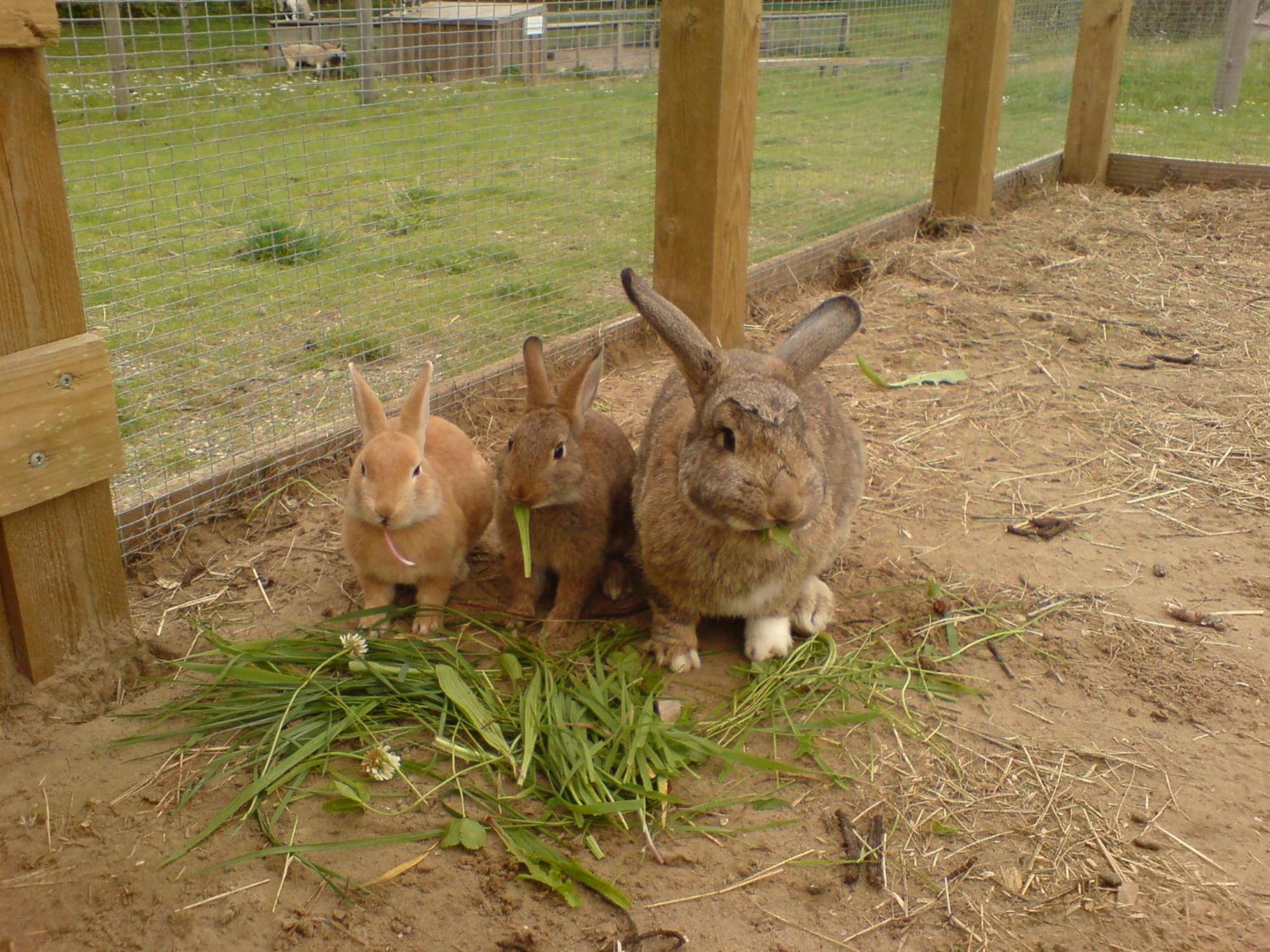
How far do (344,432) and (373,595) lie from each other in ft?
3.41

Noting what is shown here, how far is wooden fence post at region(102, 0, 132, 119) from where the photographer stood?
3.27 meters

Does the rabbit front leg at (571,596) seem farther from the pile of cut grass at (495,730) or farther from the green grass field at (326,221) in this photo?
the green grass field at (326,221)

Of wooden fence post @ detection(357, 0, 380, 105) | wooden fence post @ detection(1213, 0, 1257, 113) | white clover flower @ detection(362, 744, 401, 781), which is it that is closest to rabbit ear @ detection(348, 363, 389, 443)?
white clover flower @ detection(362, 744, 401, 781)

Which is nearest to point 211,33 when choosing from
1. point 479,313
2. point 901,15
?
point 479,313

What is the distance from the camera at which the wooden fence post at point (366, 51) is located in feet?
13.2

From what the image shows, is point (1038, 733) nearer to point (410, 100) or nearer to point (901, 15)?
point (410, 100)

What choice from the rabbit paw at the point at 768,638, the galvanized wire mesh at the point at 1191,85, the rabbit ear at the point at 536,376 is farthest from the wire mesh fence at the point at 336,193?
the galvanized wire mesh at the point at 1191,85

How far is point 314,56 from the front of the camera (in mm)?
4273

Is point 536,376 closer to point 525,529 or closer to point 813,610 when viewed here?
point 525,529

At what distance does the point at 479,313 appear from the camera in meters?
4.86

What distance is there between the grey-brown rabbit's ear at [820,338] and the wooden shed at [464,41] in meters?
2.09

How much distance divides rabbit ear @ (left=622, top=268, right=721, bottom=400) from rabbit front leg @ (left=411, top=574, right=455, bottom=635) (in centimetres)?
92

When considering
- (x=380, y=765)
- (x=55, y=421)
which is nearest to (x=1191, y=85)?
(x=380, y=765)

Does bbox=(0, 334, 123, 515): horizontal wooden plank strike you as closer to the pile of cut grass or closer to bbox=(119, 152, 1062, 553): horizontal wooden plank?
the pile of cut grass
